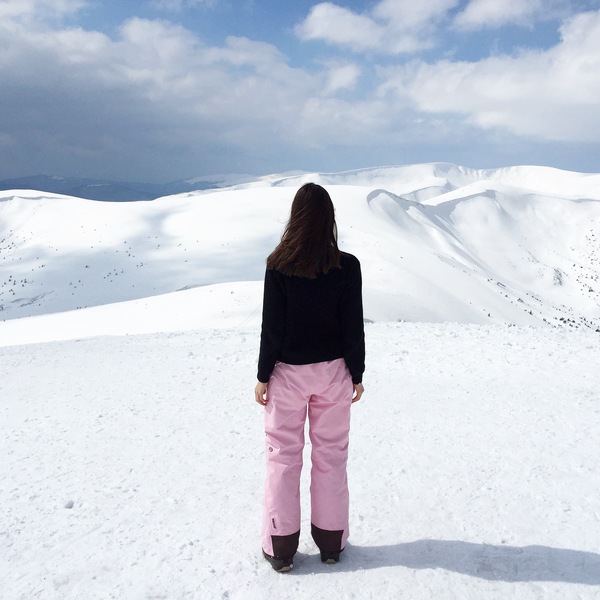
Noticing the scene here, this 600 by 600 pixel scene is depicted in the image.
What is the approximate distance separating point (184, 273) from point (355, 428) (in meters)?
30.2

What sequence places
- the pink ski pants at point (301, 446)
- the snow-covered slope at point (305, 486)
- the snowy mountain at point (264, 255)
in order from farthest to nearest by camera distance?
1. the snowy mountain at point (264, 255)
2. the pink ski pants at point (301, 446)
3. the snow-covered slope at point (305, 486)

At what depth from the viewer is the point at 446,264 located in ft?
131

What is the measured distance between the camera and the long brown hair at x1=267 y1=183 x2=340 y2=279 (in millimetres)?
3494

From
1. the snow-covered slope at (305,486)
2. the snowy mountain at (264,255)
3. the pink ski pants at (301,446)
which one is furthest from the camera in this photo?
the snowy mountain at (264,255)

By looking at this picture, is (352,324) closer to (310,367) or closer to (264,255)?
(310,367)

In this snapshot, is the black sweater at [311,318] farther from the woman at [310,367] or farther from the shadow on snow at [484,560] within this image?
the shadow on snow at [484,560]

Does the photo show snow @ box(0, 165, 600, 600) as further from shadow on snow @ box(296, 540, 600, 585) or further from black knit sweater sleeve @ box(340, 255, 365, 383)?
black knit sweater sleeve @ box(340, 255, 365, 383)

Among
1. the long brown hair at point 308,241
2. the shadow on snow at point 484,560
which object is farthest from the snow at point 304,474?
the long brown hair at point 308,241

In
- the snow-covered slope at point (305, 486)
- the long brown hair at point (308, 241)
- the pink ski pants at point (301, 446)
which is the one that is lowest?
the snow-covered slope at point (305, 486)

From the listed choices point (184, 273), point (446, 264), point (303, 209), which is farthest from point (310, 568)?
point (446, 264)

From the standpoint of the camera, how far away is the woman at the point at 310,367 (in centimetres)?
353

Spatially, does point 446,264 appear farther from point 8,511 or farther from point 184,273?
point 8,511

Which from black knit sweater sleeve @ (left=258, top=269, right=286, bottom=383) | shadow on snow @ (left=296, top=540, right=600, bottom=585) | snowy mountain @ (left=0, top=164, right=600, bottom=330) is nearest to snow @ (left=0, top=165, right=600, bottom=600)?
shadow on snow @ (left=296, top=540, right=600, bottom=585)

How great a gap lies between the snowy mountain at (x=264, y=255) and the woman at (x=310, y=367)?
16707 millimetres
